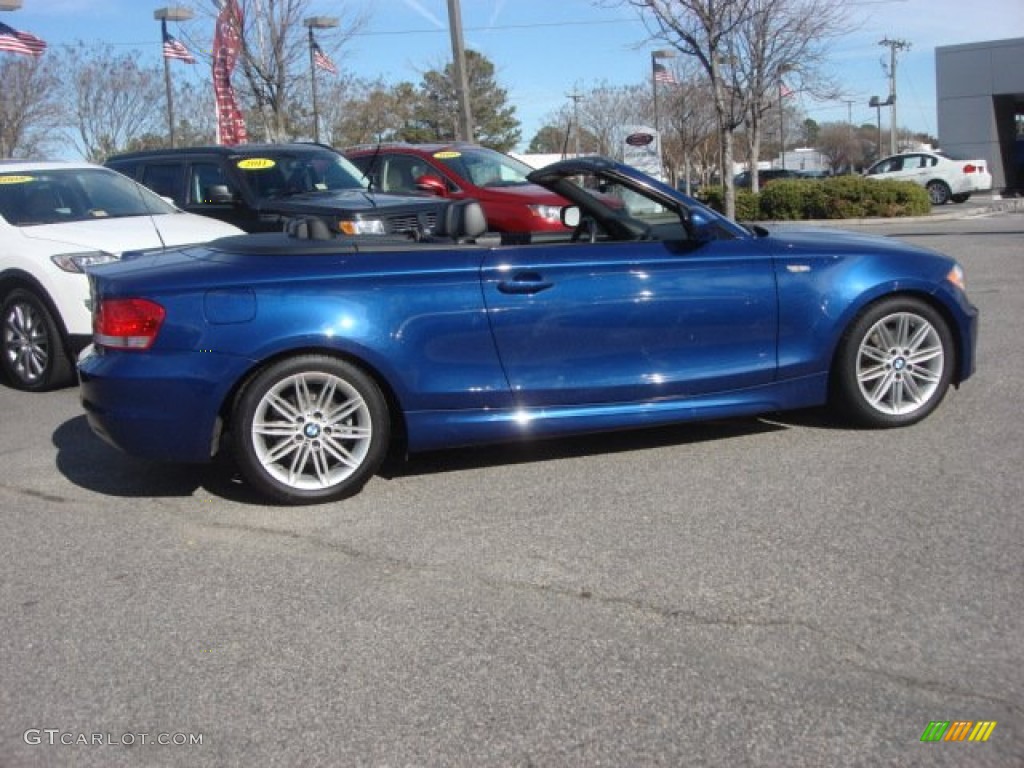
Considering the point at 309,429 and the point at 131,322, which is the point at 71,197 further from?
the point at 309,429

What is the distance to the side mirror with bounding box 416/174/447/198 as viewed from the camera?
11.8 metres

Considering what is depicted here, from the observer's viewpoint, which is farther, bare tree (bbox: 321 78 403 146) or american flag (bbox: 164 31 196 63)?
bare tree (bbox: 321 78 403 146)

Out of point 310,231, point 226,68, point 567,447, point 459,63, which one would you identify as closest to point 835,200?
point 459,63

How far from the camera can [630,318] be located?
5.07m

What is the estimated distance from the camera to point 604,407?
5094 millimetres

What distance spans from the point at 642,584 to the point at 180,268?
266 cm

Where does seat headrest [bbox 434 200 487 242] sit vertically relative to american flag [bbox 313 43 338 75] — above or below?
below

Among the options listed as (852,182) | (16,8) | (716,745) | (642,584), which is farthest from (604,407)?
(852,182)

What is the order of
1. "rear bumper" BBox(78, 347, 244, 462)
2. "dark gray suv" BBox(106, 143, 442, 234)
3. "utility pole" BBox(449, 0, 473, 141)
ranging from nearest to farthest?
"rear bumper" BBox(78, 347, 244, 462)
"dark gray suv" BBox(106, 143, 442, 234)
"utility pole" BBox(449, 0, 473, 141)

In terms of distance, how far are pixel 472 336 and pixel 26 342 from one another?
14.8ft

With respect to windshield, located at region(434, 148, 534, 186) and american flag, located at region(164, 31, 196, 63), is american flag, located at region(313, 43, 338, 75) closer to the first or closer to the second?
american flag, located at region(164, 31, 196, 63)

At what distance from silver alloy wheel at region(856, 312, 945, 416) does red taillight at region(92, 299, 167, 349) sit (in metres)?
3.53

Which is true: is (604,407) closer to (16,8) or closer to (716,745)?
(716,745)

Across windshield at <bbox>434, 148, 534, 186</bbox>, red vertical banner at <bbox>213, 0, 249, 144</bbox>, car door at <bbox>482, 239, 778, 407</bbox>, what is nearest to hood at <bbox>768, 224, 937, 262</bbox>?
car door at <bbox>482, 239, 778, 407</bbox>
